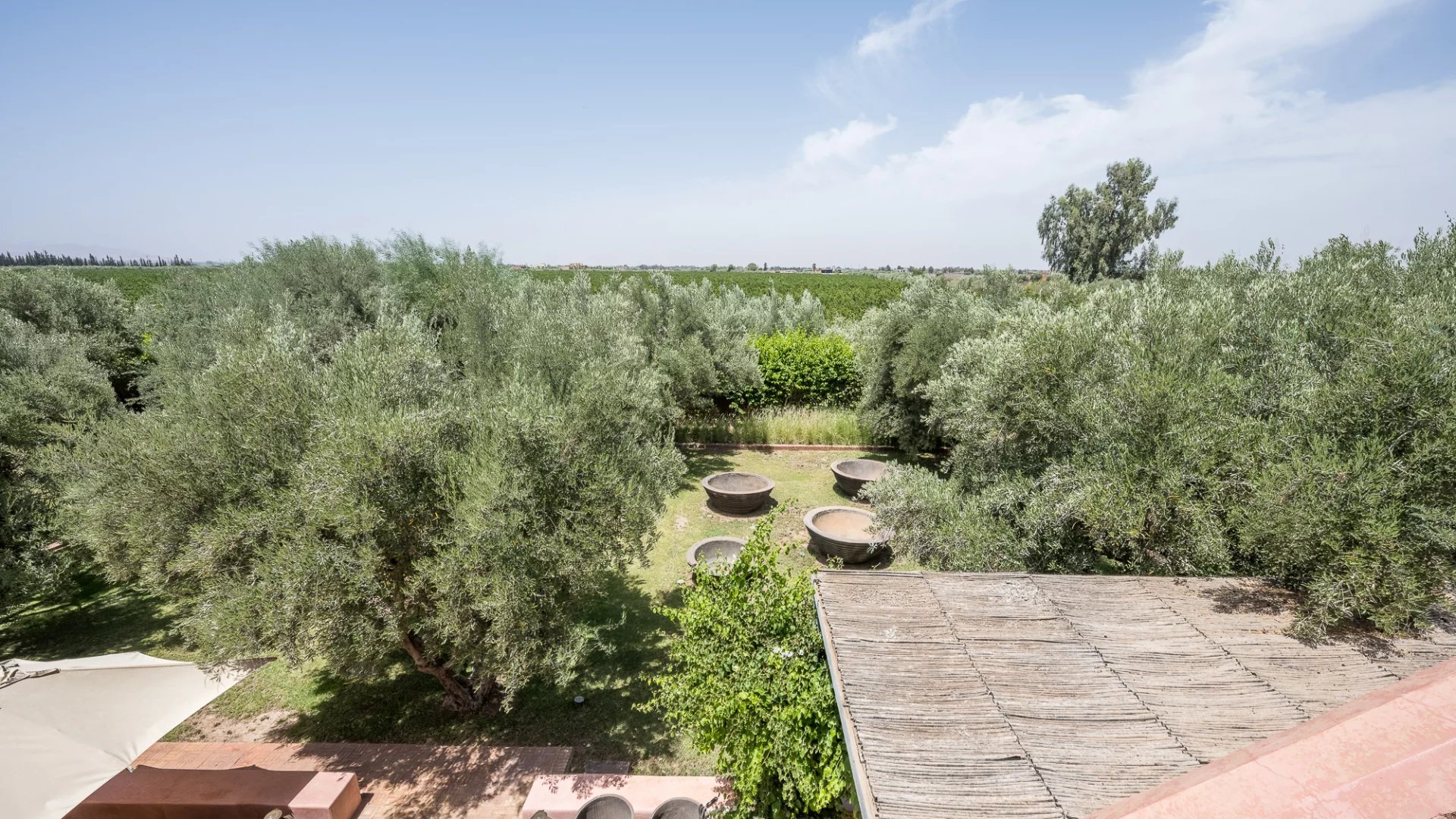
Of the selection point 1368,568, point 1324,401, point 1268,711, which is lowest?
point 1268,711

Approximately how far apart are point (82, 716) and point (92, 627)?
647cm

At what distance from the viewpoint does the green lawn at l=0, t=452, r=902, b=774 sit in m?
7.27

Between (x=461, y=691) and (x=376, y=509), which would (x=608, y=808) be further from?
(x=376, y=509)

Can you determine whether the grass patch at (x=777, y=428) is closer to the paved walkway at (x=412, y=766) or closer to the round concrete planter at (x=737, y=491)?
the round concrete planter at (x=737, y=491)

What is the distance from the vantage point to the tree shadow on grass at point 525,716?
722 cm

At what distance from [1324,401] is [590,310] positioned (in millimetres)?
13637

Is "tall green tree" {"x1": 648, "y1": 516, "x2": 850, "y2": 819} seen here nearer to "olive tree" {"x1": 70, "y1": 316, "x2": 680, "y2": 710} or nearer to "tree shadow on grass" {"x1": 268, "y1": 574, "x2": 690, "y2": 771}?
"tree shadow on grass" {"x1": 268, "y1": 574, "x2": 690, "y2": 771}

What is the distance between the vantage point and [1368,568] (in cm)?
471

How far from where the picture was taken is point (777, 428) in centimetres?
1969

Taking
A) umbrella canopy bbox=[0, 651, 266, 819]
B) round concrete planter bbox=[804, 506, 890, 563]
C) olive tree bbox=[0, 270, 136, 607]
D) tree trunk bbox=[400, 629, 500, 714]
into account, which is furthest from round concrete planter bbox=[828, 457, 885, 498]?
olive tree bbox=[0, 270, 136, 607]

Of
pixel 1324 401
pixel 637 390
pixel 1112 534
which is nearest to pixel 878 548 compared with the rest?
pixel 1112 534

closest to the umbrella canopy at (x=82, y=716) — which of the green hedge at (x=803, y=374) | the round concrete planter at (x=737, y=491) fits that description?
the round concrete planter at (x=737, y=491)

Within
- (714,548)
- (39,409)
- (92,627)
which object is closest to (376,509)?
(714,548)

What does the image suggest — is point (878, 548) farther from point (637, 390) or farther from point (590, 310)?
point (590, 310)
